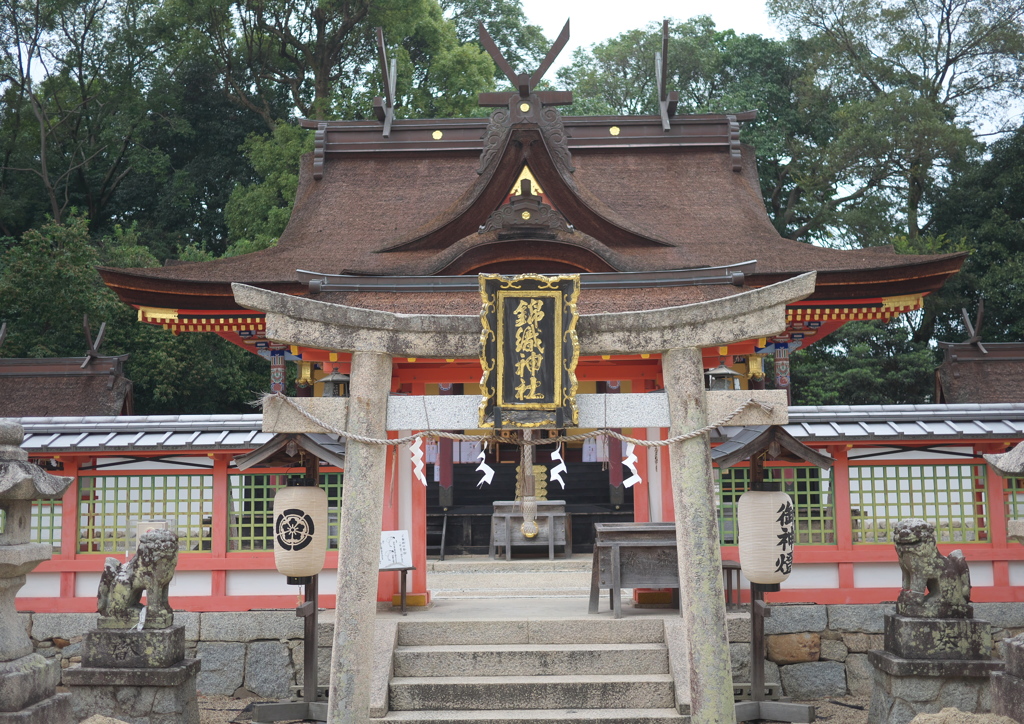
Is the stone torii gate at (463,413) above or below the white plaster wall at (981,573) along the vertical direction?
above

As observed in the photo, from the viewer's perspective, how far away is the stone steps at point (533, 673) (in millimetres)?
7367

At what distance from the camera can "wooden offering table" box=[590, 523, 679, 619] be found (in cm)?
866

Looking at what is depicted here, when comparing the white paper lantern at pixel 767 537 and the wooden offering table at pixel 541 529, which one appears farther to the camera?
the wooden offering table at pixel 541 529

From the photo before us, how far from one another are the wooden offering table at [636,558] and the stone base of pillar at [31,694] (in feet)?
14.7

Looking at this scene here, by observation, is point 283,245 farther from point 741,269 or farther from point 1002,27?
point 1002,27

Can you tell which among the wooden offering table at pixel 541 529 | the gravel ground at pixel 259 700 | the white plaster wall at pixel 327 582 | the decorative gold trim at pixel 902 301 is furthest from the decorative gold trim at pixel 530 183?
the gravel ground at pixel 259 700

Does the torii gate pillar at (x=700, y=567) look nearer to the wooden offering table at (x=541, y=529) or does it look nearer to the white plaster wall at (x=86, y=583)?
the white plaster wall at (x=86, y=583)

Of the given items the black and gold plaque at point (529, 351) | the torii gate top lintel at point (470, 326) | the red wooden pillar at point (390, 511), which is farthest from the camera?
the red wooden pillar at point (390, 511)

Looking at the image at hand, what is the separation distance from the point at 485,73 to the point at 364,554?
2196 cm

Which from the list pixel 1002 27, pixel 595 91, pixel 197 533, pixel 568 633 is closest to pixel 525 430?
pixel 568 633

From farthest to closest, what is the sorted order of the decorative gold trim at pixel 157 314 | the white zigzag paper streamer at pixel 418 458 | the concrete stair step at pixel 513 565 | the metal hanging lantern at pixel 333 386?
the concrete stair step at pixel 513 565 < the decorative gold trim at pixel 157 314 < the white zigzag paper streamer at pixel 418 458 < the metal hanging lantern at pixel 333 386

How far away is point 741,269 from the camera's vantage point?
10156 mm

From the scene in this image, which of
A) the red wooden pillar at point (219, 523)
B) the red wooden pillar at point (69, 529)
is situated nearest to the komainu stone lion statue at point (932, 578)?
the red wooden pillar at point (219, 523)

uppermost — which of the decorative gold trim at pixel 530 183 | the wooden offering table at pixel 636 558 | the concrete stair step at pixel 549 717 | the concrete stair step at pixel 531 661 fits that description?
the decorative gold trim at pixel 530 183
